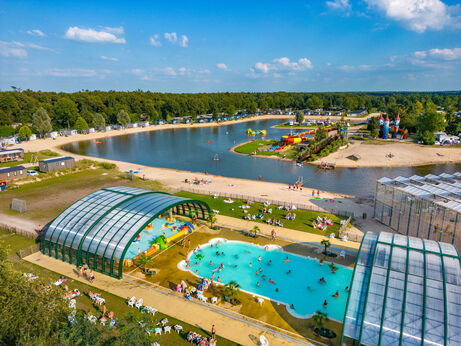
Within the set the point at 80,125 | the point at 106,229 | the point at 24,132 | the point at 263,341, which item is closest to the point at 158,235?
the point at 106,229

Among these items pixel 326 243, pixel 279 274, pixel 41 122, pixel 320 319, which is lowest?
pixel 279 274

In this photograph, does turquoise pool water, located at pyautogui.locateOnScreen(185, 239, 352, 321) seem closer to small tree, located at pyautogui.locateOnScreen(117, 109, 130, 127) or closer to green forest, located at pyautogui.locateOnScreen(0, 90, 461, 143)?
green forest, located at pyautogui.locateOnScreen(0, 90, 461, 143)

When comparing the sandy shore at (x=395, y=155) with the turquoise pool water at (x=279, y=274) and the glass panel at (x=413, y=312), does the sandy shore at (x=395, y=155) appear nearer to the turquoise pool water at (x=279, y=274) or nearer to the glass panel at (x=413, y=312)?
the turquoise pool water at (x=279, y=274)

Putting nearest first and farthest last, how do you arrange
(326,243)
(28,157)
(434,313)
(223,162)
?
(434,313), (326,243), (28,157), (223,162)

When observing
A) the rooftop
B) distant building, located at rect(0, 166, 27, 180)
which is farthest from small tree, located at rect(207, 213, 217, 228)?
distant building, located at rect(0, 166, 27, 180)

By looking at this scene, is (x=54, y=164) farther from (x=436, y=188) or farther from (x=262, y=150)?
(x=436, y=188)

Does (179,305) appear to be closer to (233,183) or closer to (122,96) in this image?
(233,183)
